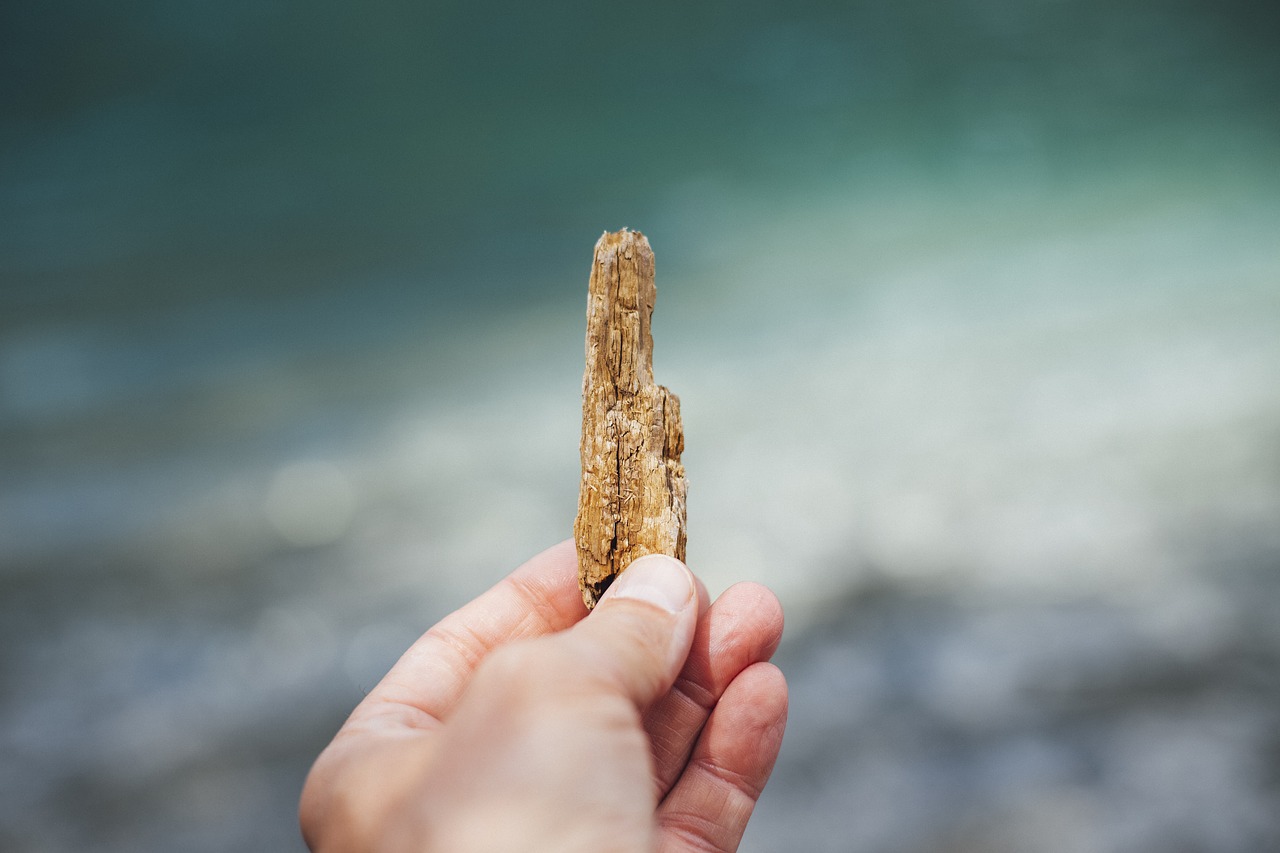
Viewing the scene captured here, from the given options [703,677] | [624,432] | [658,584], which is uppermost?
[624,432]

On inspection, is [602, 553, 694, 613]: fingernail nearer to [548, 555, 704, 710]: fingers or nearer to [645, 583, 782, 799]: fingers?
[548, 555, 704, 710]: fingers

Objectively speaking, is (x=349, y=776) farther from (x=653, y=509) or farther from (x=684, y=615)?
(x=653, y=509)

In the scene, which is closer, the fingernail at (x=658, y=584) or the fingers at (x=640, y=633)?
the fingers at (x=640, y=633)

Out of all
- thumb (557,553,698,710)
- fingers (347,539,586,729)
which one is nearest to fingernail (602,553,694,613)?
thumb (557,553,698,710)

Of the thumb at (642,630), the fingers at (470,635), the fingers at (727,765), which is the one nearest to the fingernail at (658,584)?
the thumb at (642,630)

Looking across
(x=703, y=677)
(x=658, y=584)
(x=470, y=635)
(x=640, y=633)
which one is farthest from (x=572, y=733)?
(x=470, y=635)

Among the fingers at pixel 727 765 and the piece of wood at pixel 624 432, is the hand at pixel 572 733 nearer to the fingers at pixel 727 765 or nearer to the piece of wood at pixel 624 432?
the fingers at pixel 727 765

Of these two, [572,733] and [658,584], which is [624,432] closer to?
[658,584]
